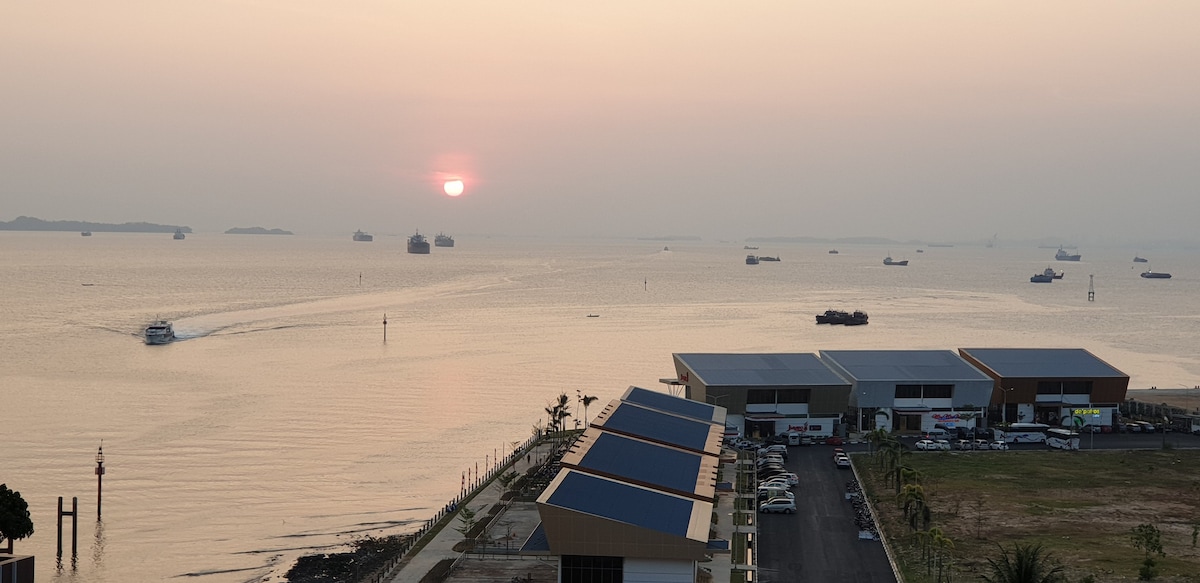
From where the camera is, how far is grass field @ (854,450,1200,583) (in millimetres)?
31172

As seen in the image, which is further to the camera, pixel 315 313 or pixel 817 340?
pixel 315 313

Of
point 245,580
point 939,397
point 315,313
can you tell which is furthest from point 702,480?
point 315,313

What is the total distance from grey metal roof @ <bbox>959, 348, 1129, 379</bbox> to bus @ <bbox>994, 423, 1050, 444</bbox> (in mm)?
4169

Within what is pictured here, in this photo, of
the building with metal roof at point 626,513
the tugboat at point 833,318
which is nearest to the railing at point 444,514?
the building with metal roof at point 626,513

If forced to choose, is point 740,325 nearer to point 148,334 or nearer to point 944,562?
point 148,334

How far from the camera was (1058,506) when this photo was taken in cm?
3781

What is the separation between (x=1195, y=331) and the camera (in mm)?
124312

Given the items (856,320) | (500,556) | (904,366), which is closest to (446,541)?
(500,556)

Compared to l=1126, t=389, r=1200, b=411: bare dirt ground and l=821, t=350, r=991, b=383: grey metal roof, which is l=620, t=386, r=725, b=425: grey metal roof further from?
l=1126, t=389, r=1200, b=411: bare dirt ground

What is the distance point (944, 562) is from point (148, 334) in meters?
79.6

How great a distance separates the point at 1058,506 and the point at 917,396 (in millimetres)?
15814

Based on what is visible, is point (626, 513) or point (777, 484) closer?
point (626, 513)

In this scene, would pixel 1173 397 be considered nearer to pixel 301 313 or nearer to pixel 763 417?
pixel 763 417

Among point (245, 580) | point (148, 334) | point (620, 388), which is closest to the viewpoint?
point (245, 580)
